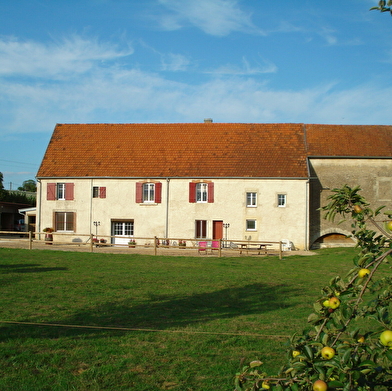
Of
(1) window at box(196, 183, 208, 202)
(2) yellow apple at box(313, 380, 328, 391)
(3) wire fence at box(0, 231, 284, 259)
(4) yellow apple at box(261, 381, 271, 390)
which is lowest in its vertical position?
(3) wire fence at box(0, 231, 284, 259)

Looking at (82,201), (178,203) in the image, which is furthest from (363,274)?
(82,201)

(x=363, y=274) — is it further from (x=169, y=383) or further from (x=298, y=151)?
(x=298, y=151)

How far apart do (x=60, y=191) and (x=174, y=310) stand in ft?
81.2

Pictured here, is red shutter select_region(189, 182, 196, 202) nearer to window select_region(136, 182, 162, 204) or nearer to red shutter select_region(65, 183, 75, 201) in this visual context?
window select_region(136, 182, 162, 204)

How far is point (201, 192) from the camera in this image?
104ft

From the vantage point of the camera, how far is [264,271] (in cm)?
1800

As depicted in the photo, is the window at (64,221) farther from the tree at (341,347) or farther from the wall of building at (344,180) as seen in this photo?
the tree at (341,347)

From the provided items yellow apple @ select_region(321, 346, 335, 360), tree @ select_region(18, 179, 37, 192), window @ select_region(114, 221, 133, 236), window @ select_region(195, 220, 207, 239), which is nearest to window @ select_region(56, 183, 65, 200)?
window @ select_region(114, 221, 133, 236)

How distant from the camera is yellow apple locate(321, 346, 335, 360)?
8.23 ft

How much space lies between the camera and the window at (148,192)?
31.7 m

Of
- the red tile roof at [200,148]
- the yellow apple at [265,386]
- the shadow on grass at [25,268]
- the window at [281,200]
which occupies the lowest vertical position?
the shadow on grass at [25,268]

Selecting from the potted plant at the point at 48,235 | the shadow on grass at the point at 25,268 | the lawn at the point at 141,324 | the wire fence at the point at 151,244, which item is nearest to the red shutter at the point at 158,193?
the wire fence at the point at 151,244

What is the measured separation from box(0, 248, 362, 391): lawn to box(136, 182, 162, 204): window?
14.4 m

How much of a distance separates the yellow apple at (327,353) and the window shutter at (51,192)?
32076 millimetres
